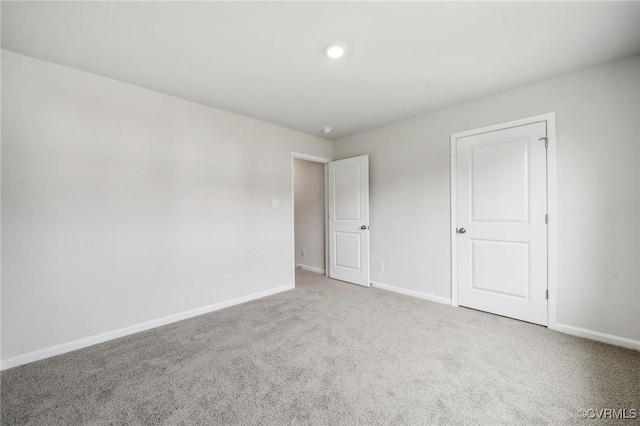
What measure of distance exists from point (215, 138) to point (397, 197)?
2.44 meters

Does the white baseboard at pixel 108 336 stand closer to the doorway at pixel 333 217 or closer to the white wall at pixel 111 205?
the white wall at pixel 111 205

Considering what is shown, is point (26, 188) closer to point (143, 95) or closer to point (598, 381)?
point (143, 95)

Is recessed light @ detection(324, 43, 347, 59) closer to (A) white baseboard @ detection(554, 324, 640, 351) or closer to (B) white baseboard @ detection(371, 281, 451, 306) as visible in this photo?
(B) white baseboard @ detection(371, 281, 451, 306)

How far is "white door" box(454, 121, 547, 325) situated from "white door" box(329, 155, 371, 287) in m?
1.30

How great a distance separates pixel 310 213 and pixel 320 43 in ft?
11.3

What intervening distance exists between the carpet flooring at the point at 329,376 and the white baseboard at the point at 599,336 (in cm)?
7

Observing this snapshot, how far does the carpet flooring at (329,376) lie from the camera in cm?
148

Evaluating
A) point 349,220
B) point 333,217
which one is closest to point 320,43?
point 349,220

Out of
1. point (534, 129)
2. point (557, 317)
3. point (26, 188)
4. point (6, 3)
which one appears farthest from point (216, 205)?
point (557, 317)

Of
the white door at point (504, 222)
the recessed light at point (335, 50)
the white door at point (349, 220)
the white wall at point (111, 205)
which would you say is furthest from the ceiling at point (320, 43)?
the white door at point (349, 220)

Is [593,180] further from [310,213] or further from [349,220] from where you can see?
[310,213]

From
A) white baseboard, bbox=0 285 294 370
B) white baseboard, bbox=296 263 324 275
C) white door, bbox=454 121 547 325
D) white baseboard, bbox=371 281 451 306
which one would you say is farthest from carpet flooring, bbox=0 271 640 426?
white baseboard, bbox=296 263 324 275

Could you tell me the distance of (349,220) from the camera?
13.7ft

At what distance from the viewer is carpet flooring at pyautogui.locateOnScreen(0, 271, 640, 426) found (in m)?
1.48
